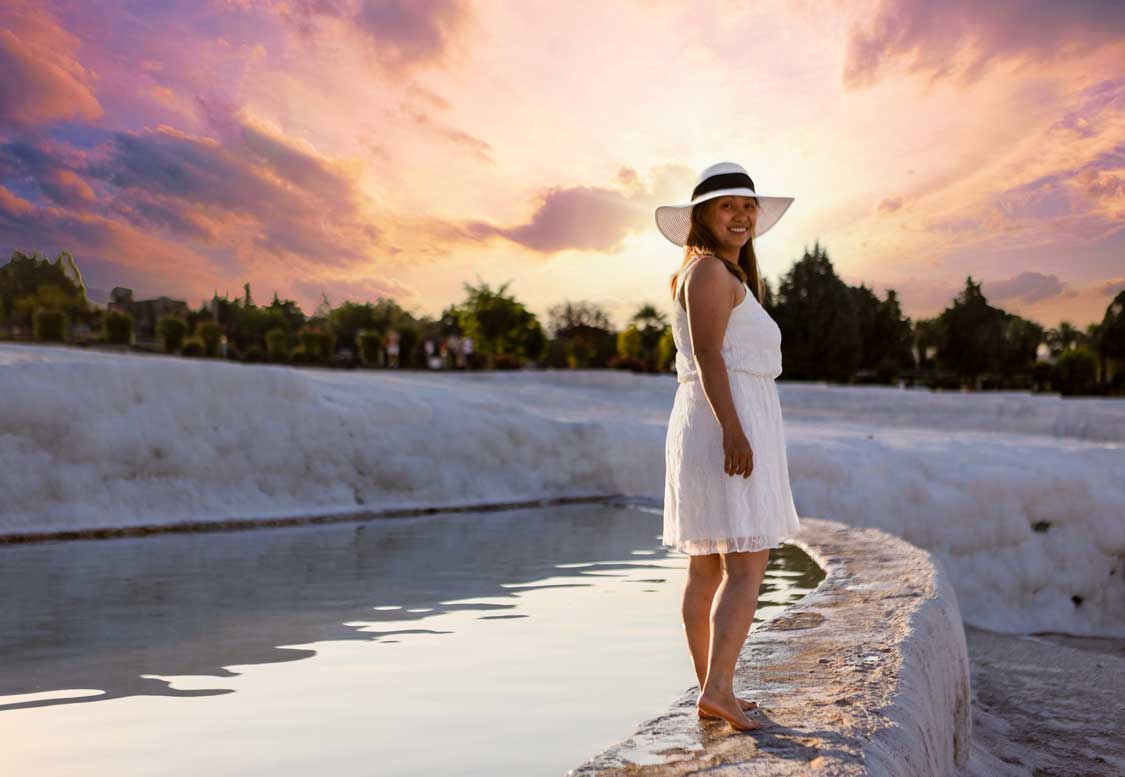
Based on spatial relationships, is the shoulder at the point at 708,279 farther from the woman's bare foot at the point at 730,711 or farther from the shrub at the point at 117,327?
the shrub at the point at 117,327

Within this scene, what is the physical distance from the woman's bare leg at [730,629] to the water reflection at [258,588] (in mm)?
1610

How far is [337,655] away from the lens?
147 inches

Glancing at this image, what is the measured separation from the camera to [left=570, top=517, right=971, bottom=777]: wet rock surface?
241 centimetres

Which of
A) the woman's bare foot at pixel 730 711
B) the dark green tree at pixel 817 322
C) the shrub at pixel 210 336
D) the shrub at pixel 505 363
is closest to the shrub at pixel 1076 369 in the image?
the dark green tree at pixel 817 322

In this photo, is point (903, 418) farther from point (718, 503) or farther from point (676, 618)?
point (718, 503)

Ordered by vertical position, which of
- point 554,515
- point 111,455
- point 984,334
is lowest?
point 554,515

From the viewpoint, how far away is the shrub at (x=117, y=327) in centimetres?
2594

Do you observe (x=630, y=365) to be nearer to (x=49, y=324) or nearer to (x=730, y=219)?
(x=49, y=324)

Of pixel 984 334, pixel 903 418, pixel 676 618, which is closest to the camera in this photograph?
pixel 676 618

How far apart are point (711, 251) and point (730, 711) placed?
126 cm

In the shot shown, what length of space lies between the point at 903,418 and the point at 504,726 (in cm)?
1665

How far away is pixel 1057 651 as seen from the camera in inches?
274

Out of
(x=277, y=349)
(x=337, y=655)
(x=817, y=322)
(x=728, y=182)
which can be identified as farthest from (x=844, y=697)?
(x=817, y=322)

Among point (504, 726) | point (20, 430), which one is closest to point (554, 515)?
point (20, 430)
